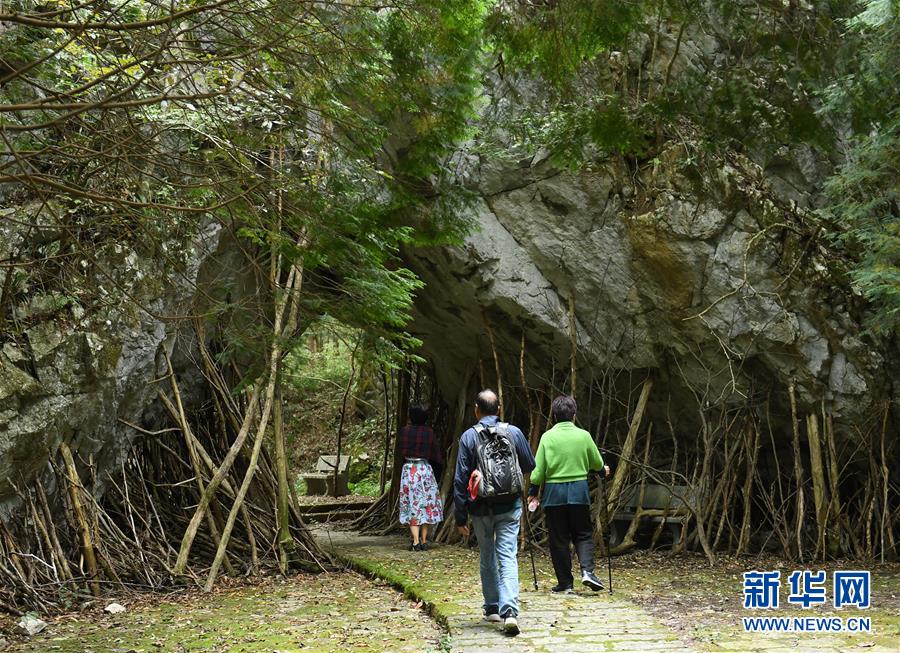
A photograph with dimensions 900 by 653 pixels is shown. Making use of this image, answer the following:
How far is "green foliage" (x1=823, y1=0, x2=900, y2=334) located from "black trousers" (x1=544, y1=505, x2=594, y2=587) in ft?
8.92

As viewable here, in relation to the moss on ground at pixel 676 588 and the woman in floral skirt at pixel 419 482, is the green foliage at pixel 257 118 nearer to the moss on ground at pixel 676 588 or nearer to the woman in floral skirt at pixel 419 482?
the moss on ground at pixel 676 588

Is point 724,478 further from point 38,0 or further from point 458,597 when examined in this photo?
point 38,0

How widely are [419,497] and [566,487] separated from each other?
312 centimetres

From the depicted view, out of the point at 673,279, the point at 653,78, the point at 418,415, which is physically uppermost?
the point at 653,78

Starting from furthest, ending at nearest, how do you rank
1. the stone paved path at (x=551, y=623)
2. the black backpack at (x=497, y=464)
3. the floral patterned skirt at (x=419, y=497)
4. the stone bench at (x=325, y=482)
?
the stone bench at (x=325, y=482) → the floral patterned skirt at (x=419, y=497) → the black backpack at (x=497, y=464) → the stone paved path at (x=551, y=623)

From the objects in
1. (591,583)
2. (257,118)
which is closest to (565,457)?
(591,583)

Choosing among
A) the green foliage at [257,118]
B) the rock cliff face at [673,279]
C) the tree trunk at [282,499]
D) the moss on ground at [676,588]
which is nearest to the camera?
the green foliage at [257,118]

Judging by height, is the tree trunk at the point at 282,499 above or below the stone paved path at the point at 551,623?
above

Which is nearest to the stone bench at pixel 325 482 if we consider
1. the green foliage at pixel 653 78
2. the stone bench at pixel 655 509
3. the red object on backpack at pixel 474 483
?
the stone bench at pixel 655 509

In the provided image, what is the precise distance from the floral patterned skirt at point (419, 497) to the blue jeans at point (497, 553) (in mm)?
3658

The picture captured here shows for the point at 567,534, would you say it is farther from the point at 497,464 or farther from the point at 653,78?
the point at 653,78

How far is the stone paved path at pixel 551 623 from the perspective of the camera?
12.9 feet

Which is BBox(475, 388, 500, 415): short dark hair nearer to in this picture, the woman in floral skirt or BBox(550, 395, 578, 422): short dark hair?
BBox(550, 395, 578, 422): short dark hair

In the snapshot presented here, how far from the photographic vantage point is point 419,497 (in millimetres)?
8156
